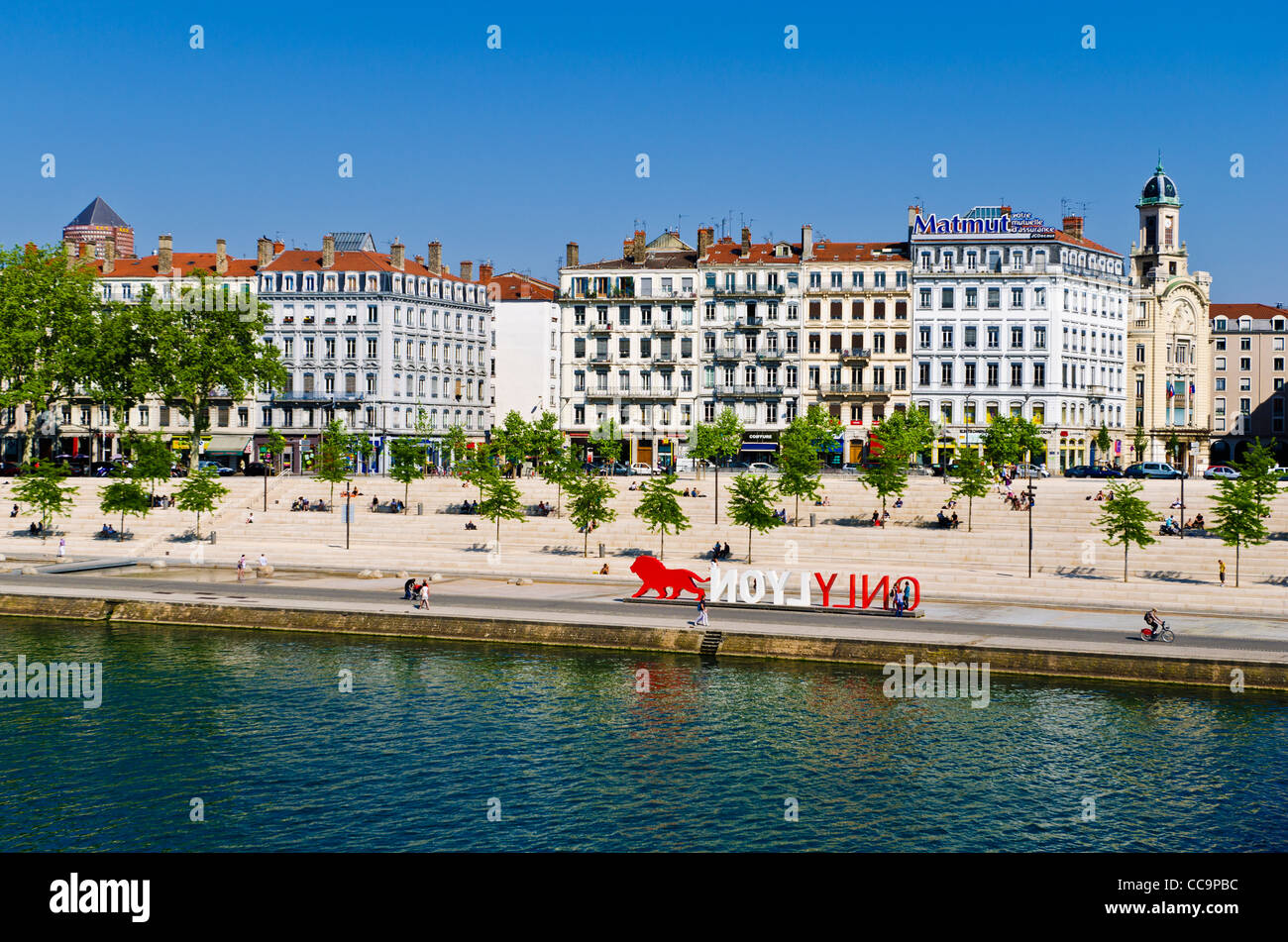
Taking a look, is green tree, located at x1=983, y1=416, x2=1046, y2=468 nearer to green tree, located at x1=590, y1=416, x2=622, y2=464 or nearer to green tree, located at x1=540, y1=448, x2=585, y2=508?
green tree, located at x1=540, y1=448, x2=585, y2=508

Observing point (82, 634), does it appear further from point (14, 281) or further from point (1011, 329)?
point (1011, 329)

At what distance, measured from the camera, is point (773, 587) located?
61344 millimetres

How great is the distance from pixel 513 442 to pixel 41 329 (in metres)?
43.3

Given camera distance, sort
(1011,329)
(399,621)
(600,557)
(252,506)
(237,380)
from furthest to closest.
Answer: (1011,329), (237,380), (252,506), (600,557), (399,621)

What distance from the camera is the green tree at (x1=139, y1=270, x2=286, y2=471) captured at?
111 meters

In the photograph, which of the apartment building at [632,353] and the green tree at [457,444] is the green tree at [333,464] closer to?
the green tree at [457,444]

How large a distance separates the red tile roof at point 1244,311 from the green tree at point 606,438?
88.7 m

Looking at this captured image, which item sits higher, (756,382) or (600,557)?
(756,382)

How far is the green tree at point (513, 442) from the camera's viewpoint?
106m

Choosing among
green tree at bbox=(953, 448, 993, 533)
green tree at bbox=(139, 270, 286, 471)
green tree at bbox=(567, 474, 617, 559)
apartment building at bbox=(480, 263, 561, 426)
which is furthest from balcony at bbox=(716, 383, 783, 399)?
green tree at bbox=(567, 474, 617, 559)
